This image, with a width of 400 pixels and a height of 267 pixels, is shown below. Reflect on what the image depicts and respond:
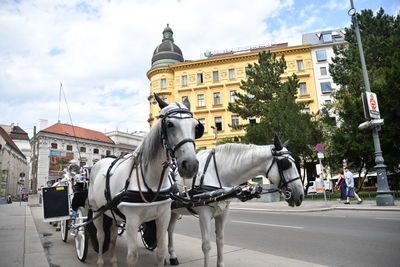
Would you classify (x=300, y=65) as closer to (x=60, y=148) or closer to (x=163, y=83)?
(x=163, y=83)

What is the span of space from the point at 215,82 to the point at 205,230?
131 ft

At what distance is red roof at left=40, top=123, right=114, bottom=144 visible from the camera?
177ft

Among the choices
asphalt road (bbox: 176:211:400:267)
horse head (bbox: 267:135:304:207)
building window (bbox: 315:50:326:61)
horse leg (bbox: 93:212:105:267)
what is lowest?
asphalt road (bbox: 176:211:400:267)

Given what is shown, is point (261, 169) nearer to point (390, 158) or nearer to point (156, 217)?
point (156, 217)

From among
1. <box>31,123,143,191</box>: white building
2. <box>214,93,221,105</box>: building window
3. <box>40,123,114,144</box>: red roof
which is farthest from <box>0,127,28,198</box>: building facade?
<box>214,93,221,105</box>: building window

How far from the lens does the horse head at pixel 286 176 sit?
4000 millimetres

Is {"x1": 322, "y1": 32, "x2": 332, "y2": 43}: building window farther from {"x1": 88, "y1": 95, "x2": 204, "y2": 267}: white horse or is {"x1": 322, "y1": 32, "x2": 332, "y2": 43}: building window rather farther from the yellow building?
{"x1": 88, "y1": 95, "x2": 204, "y2": 267}: white horse

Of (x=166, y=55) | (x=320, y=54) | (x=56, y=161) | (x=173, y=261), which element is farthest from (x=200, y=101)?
(x=173, y=261)

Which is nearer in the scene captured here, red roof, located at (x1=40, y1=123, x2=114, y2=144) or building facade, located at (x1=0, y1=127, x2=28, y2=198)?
building facade, located at (x1=0, y1=127, x2=28, y2=198)

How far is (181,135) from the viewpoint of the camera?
254 cm

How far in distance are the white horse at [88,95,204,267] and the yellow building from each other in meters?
37.0

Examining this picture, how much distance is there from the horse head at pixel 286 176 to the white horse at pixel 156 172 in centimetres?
181

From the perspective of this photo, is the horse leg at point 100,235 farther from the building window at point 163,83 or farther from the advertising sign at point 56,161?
the advertising sign at point 56,161

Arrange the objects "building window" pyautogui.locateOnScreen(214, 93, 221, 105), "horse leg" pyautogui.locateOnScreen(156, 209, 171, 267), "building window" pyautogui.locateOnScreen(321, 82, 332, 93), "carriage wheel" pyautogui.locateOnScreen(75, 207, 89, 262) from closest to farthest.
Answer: "horse leg" pyautogui.locateOnScreen(156, 209, 171, 267), "carriage wheel" pyautogui.locateOnScreen(75, 207, 89, 262), "building window" pyautogui.locateOnScreen(321, 82, 332, 93), "building window" pyautogui.locateOnScreen(214, 93, 221, 105)
